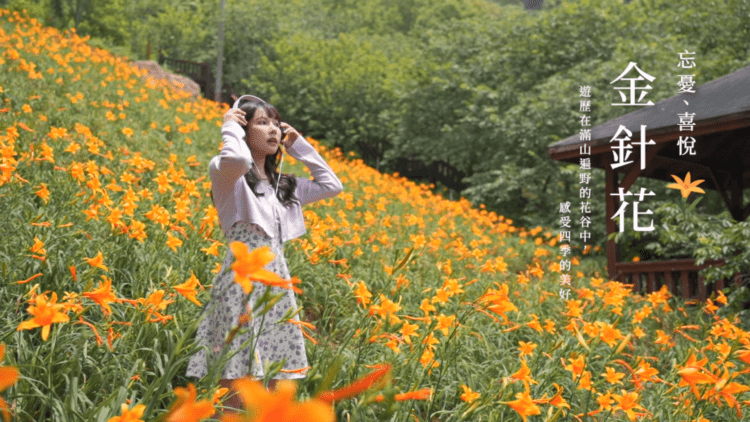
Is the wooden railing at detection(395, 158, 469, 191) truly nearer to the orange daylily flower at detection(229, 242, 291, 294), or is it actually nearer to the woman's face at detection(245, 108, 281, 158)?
the woman's face at detection(245, 108, 281, 158)

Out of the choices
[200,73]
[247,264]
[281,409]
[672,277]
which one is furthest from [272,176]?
[200,73]

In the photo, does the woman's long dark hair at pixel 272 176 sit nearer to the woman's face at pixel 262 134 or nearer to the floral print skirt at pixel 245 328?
the woman's face at pixel 262 134

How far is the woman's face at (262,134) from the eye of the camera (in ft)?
6.87

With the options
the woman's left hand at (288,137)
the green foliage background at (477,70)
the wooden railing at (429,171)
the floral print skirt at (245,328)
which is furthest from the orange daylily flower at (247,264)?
the wooden railing at (429,171)

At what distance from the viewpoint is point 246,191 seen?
6.48ft

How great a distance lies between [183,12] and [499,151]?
48.0ft

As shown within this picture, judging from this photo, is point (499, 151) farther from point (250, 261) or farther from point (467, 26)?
point (250, 261)

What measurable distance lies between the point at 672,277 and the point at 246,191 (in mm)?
5444

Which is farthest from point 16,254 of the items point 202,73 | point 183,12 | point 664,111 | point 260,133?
point 183,12

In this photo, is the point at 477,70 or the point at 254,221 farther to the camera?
the point at 477,70

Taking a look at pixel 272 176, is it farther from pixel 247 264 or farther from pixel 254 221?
pixel 247 264

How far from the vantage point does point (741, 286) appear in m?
4.73

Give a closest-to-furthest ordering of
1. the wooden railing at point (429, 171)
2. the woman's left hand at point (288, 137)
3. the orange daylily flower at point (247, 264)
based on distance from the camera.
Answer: the orange daylily flower at point (247, 264) → the woman's left hand at point (288, 137) → the wooden railing at point (429, 171)

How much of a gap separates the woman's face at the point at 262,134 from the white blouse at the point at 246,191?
119 millimetres
